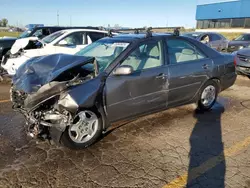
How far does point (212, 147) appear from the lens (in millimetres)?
3648

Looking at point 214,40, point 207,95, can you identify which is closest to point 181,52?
point 207,95

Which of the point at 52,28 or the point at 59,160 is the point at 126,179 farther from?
the point at 52,28

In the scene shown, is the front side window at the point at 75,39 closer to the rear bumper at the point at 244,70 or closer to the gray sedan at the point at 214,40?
the rear bumper at the point at 244,70

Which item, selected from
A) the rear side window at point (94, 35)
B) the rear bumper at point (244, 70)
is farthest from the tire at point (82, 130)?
the rear bumper at point (244, 70)

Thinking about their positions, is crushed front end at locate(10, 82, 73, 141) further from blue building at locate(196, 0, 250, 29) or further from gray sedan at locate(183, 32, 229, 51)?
blue building at locate(196, 0, 250, 29)

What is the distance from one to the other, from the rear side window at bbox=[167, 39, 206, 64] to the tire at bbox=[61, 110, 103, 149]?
5.77 feet

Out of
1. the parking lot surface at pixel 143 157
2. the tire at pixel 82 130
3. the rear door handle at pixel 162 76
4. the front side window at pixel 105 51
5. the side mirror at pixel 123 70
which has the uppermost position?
the front side window at pixel 105 51

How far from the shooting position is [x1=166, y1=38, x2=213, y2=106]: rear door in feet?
14.4

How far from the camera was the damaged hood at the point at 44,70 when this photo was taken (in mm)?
3400

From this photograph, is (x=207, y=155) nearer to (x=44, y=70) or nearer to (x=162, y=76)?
(x=162, y=76)

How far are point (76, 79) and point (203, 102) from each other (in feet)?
9.72

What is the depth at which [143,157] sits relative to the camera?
3348 mm

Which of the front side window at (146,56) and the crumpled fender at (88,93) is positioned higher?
the front side window at (146,56)

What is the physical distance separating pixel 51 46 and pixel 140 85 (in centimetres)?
517
